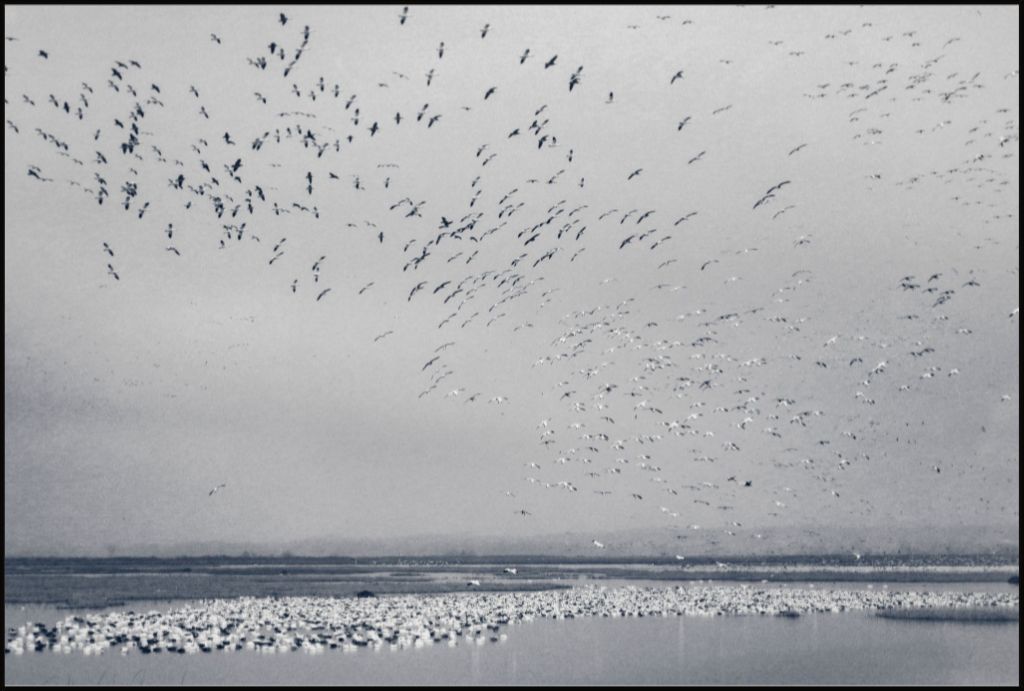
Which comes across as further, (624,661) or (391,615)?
(391,615)

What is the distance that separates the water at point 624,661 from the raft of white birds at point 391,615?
123 cm

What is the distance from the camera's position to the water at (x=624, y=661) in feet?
86.9

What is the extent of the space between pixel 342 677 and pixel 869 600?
30860 millimetres

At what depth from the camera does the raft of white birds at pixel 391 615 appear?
1256 inches

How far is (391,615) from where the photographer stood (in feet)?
128

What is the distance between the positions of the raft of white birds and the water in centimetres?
123

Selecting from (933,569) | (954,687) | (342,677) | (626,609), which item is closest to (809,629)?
(626,609)

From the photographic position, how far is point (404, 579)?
7394 cm

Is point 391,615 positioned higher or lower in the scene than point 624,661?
higher

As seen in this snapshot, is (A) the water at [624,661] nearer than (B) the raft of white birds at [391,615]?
Yes

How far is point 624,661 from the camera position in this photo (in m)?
29.8

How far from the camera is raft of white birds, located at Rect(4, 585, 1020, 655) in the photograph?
105 ft

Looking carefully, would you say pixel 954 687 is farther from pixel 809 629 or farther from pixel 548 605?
pixel 548 605

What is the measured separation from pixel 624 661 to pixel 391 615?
40.5 ft
